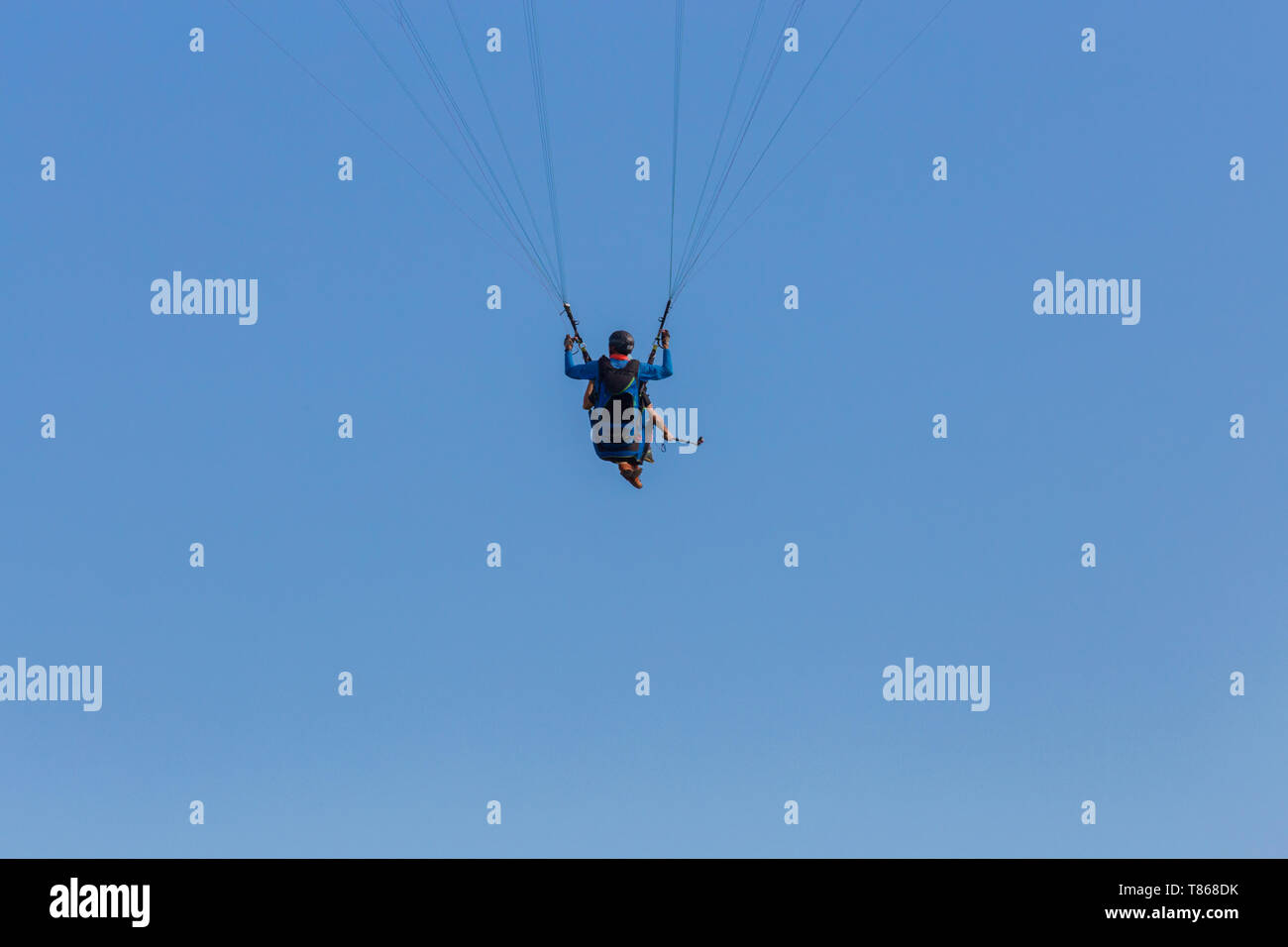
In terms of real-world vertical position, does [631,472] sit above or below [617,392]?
below

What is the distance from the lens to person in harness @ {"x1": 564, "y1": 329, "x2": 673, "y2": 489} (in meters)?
28.4

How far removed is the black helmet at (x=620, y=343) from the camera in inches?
1118

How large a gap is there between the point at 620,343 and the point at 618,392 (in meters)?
0.70

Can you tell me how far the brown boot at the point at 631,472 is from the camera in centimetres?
2914

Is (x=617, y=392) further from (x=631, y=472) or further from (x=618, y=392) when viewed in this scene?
(x=631, y=472)

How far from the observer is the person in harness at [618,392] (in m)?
28.4

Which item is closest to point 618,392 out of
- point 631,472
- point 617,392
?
point 617,392

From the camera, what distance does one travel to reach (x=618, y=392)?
93.1ft

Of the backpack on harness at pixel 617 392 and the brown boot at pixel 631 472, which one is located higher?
the backpack on harness at pixel 617 392

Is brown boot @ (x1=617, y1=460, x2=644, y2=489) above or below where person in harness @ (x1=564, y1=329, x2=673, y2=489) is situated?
below

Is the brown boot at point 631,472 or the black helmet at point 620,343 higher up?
the black helmet at point 620,343

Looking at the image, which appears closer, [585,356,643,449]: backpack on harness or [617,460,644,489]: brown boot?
[585,356,643,449]: backpack on harness

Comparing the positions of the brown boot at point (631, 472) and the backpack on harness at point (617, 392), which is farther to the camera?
the brown boot at point (631, 472)

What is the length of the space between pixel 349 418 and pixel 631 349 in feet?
35.1
